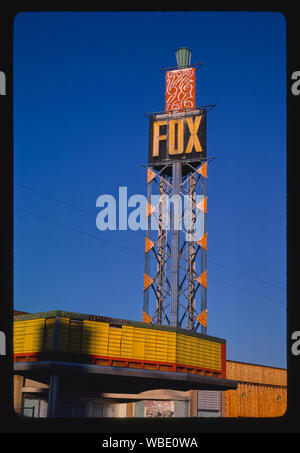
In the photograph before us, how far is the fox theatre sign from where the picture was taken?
45.6m

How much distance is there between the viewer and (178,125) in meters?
46.8

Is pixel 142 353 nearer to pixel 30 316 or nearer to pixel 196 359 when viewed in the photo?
pixel 196 359

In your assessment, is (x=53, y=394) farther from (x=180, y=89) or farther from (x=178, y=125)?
(x=180, y=89)

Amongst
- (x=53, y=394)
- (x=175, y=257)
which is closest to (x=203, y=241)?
(x=175, y=257)

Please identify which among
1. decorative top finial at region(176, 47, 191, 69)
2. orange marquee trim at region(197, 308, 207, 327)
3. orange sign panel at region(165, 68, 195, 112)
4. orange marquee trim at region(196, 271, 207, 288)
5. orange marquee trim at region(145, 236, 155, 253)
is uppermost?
decorative top finial at region(176, 47, 191, 69)

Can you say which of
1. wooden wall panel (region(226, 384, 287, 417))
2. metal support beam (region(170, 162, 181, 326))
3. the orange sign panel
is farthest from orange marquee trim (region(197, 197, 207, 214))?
wooden wall panel (region(226, 384, 287, 417))

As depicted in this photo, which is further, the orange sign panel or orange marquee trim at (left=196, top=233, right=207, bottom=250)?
the orange sign panel

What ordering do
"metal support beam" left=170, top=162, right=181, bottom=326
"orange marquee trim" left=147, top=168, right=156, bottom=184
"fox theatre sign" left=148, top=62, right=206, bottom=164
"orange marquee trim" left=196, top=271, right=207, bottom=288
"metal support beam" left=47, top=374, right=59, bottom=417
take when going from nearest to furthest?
"metal support beam" left=47, top=374, right=59, bottom=417 → "metal support beam" left=170, top=162, right=181, bottom=326 → "orange marquee trim" left=196, top=271, right=207, bottom=288 → "fox theatre sign" left=148, top=62, right=206, bottom=164 → "orange marquee trim" left=147, top=168, right=156, bottom=184

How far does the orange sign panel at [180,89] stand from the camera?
4638 centimetres

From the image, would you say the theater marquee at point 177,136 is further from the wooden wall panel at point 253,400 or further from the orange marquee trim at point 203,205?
the wooden wall panel at point 253,400

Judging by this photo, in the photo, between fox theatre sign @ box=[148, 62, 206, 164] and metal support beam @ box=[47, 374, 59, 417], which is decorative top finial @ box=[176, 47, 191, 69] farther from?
metal support beam @ box=[47, 374, 59, 417]

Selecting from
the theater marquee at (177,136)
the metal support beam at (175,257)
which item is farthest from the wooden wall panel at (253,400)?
the theater marquee at (177,136)

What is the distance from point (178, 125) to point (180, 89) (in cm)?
359
